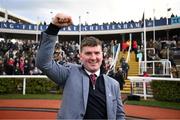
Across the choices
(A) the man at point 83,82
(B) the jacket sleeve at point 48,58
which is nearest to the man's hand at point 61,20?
(A) the man at point 83,82

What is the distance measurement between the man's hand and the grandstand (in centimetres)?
1717

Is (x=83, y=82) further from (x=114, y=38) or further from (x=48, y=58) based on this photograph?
(x=114, y=38)

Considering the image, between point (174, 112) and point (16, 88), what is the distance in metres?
9.83

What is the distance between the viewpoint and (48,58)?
299 centimetres

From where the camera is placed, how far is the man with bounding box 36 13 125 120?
296 centimetres

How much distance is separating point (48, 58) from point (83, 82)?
0.36 meters

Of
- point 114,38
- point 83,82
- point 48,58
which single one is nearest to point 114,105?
point 83,82

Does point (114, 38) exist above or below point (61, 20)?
above

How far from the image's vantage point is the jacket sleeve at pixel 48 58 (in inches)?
116

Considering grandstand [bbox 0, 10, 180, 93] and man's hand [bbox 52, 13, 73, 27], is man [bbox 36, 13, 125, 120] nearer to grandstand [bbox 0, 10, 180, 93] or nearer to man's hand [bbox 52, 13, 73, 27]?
man's hand [bbox 52, 13, 73, 27]

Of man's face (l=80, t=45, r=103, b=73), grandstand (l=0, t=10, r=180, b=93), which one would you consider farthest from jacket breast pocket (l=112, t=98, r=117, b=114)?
grandstand (l=0, t=10, r=180, b=93)

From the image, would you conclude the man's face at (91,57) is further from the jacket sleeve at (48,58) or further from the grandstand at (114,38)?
the grandstand at (114,38)

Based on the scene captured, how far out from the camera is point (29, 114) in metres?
11.6

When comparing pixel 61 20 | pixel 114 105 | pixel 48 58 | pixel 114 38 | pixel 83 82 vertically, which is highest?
pixel 114 38
